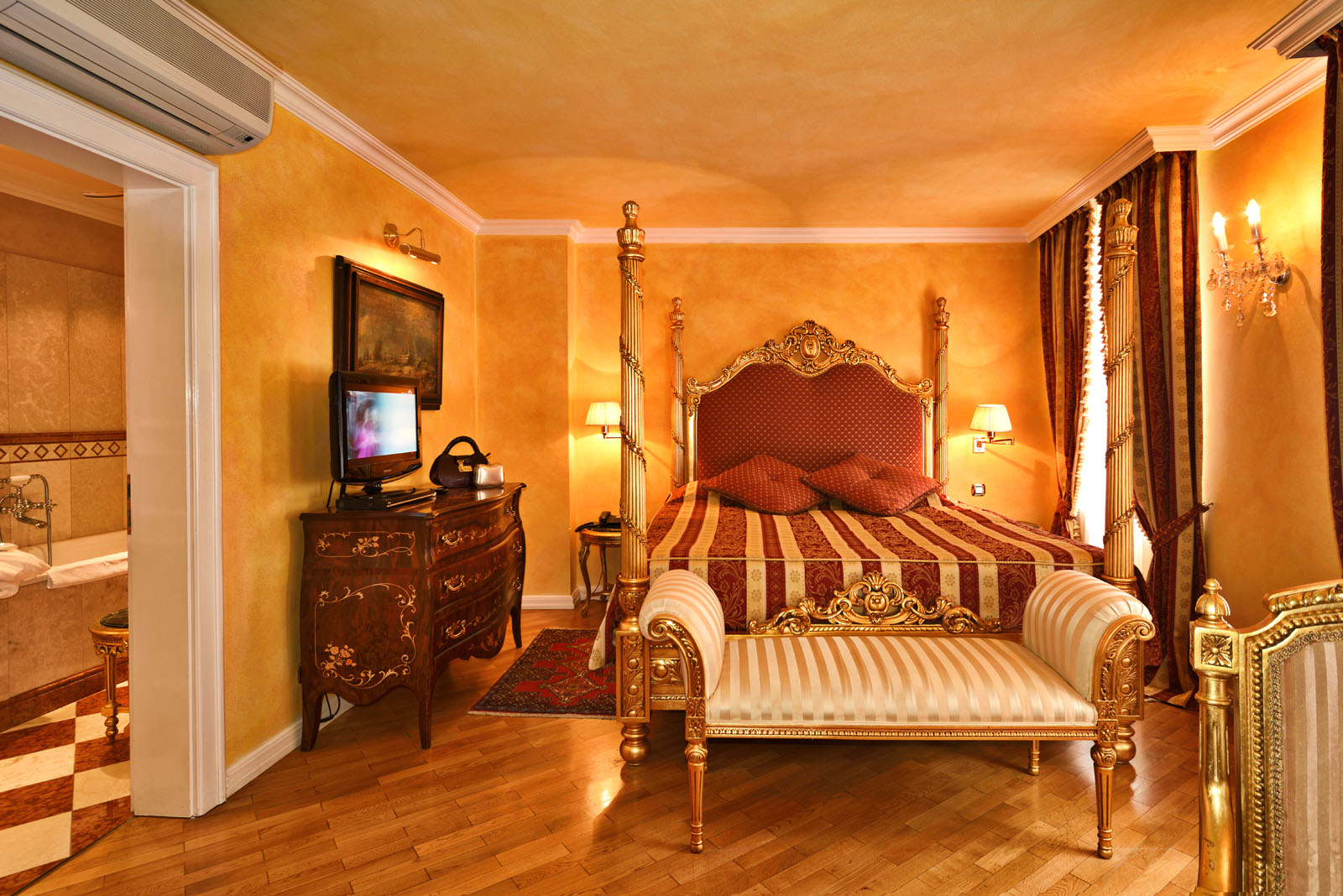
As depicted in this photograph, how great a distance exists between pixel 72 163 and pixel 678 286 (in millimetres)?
3551

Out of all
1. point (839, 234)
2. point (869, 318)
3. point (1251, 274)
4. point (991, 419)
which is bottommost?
point (991, 419)

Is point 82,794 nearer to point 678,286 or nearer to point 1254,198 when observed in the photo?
point 678,286

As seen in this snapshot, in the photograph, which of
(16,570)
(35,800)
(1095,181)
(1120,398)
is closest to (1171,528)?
(1120,398)

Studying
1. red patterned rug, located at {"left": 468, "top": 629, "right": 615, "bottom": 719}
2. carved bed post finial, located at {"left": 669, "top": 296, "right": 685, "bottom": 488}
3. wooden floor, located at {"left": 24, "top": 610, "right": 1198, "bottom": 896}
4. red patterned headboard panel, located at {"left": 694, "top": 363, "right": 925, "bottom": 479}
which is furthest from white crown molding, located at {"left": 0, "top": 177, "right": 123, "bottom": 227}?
red patterned headboard panel, located at {"left": 694, "top": 363, "right": 925, "bottom": 479}

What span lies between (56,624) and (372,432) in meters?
2.01

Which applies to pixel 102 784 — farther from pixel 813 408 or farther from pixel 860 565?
pixel 813 408

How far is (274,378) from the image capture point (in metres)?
2.75

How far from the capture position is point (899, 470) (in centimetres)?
457

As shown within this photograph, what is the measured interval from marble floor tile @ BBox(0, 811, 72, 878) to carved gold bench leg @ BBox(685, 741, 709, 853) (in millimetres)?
1957

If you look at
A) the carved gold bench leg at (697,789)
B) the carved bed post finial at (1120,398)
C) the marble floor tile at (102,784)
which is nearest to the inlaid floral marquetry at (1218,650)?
the carved gold bench leg at (697,789)

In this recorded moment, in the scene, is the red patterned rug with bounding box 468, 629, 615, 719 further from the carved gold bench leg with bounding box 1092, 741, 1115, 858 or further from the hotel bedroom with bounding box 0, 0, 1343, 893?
the carved gold bench leg with bounding box 1092, 741, 1115, 858

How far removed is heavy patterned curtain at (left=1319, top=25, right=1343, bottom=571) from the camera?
8.11 ft

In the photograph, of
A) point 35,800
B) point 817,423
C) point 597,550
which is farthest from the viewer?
point 597,550

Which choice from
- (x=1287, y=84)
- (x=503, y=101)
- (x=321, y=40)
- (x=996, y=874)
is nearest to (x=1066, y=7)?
(x=1287, y=84)
